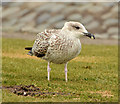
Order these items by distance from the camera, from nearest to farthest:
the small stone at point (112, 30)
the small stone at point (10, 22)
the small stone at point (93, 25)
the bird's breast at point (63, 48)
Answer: the bird's breast at point (63, 48)
the small stone at point (112, 30)
the small stone at point (93, 25)
the small stone at point (10, 22)

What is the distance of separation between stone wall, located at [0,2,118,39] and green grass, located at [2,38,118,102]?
11.6 meters

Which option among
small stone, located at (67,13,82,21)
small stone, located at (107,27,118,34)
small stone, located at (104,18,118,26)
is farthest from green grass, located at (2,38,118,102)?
small stone, located at (104,18,118,26)

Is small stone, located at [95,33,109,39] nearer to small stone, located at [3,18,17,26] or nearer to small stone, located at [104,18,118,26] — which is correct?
small stone, located at [104,18,118,26]

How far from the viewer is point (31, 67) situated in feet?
53.4

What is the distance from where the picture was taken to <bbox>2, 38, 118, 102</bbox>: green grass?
1090 cm

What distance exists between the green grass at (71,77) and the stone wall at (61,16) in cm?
1157

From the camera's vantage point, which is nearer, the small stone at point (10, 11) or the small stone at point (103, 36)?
the small stone at point (103, 36)

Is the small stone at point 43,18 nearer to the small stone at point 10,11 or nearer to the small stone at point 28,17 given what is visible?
the small stone at point 28,17

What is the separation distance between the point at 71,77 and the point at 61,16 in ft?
70.7

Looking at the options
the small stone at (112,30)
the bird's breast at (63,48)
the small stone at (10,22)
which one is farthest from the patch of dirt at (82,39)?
the bird's breast at (63,48)

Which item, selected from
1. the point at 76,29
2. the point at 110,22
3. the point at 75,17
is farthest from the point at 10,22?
the point at 76,29

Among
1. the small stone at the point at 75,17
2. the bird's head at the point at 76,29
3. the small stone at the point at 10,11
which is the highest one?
the small stone at the point at 10,11

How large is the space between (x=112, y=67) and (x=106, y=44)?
10771 millimetres

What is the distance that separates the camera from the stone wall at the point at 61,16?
110 ft
